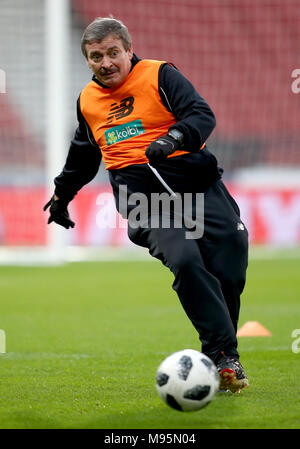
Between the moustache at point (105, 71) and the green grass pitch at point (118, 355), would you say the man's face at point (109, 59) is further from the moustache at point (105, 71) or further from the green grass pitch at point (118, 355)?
the green grass pitch at point (118, 355)

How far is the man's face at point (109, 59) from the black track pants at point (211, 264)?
773 millimetres

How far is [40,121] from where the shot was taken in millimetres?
16562

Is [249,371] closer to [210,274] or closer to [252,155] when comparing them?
[210,274]

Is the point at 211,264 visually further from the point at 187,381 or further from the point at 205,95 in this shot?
the point at 205,95

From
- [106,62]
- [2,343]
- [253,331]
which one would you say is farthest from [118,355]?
[106,62]

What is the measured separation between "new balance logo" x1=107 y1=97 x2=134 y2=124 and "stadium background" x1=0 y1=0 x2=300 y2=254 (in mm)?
9876

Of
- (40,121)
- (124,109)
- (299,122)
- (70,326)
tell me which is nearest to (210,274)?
(124,109)

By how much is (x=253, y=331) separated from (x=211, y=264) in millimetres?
2113

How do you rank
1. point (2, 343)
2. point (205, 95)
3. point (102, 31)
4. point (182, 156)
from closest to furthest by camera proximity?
point (102, 31) < point (182, 156) < point (2, 343) < point (205, 95)

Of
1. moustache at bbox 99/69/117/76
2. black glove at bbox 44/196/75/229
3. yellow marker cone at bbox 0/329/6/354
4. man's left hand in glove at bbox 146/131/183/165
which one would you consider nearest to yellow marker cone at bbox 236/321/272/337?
yellow marker cone at bbox 0/329/6/354

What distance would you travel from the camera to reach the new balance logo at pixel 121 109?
4.05 metres

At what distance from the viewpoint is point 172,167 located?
13.1 ft

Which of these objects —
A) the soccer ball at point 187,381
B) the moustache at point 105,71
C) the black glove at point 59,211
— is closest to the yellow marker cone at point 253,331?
the black glove at point 59,211
